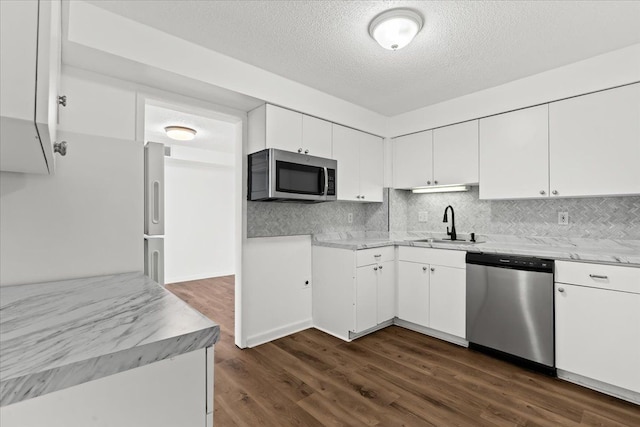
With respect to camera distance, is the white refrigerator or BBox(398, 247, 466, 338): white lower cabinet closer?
the white refrigerator

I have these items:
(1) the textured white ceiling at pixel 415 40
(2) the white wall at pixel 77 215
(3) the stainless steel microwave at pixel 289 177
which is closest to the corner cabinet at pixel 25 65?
(2) the white wall at pixel 77 215

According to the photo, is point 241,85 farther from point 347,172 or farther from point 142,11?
point 347,172

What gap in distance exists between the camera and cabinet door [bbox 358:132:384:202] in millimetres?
3523

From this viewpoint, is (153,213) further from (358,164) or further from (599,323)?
(599,323)

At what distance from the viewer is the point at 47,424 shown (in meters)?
0.64

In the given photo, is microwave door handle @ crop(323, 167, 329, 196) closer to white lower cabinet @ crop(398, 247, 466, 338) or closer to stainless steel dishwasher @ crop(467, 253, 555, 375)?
white lower cabinet @ crop(398, 247, 466, 338)

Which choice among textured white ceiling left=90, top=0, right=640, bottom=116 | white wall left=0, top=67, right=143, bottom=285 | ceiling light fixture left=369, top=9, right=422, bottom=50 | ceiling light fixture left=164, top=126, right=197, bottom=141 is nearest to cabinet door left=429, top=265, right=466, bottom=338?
textured white ceiling left=90, top=0, right=640, bottom=116

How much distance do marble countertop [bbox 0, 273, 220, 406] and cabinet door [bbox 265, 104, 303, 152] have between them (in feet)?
5.82

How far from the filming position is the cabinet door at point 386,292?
3133mm

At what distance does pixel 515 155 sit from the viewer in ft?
9.06

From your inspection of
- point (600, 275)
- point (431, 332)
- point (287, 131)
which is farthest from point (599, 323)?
point (287, 131)

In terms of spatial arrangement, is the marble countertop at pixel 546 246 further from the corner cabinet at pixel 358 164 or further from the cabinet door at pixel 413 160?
the cabinet door at pixel 413 160

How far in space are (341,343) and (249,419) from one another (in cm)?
123

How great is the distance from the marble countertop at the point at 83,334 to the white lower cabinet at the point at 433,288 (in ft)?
8.08
